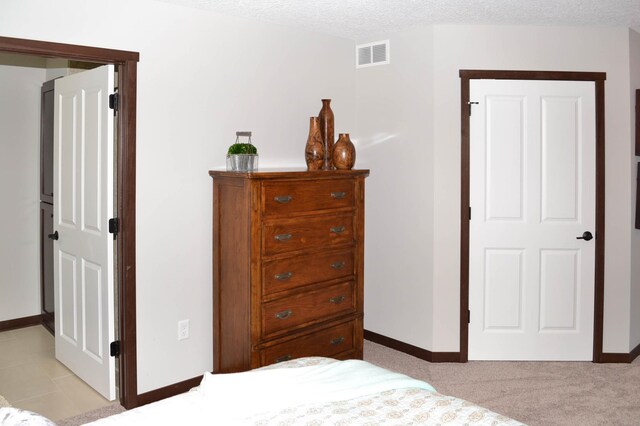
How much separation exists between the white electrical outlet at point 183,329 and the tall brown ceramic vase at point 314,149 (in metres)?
1.34

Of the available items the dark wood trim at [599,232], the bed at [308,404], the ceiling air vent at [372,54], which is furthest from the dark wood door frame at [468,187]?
the bed at [308,404]

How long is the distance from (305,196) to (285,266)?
46 cm

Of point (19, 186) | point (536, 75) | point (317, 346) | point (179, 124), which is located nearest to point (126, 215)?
point (179, 124)

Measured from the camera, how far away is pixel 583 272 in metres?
4.23

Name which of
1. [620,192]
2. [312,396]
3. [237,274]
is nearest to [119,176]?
[237,274]

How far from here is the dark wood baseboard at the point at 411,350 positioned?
427 centimetres

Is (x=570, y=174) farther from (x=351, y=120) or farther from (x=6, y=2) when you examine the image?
(x=6, y=2)

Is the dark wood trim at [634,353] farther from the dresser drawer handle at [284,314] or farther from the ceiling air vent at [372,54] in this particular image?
the ceiling air vent at [372,54]

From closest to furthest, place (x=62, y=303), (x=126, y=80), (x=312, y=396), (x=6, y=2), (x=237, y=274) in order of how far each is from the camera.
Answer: (x=312, y=396) < (x=6, y=2) < (x=126, y=80) < (x=237, y=274) < (x=62, y=303)

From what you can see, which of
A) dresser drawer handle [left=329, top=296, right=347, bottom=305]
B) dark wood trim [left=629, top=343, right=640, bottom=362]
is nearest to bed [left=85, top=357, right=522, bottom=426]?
dresser drawer handle [left=329, top=296, right=347, bottom=305]

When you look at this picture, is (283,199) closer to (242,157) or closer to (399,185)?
(242,157)

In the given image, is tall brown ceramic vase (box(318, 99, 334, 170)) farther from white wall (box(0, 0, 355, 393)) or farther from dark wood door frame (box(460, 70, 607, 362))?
dark wood door frame (box(460, 70, 607, 362))

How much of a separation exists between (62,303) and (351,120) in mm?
2560

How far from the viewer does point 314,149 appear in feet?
13.3
